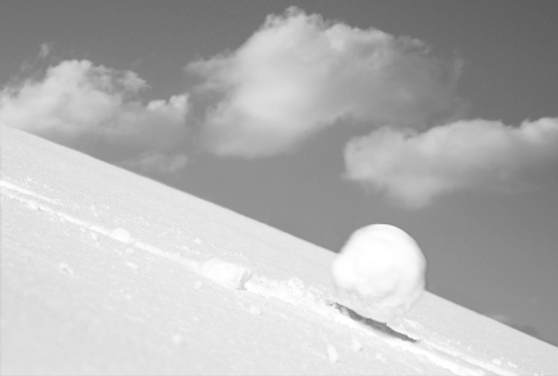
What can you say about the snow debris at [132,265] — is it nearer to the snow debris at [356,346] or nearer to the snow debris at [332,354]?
the snow debris at [332,354]

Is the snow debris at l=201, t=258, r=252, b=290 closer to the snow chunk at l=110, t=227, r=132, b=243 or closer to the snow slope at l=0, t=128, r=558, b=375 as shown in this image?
the snow slope at l=0, t=128, r=558, b=375

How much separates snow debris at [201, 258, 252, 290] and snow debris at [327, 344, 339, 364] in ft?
6.97

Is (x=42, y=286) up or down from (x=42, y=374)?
up

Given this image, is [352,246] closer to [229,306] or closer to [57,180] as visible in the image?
[229,306]

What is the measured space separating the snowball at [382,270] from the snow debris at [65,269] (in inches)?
173

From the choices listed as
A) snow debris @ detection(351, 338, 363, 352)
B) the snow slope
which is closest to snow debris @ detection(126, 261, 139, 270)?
the snow slope

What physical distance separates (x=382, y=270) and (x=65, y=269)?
15.3ft

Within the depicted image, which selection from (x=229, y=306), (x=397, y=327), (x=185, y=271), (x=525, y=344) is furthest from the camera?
(x=525, y=344)

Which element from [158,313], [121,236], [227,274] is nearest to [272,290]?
[227,274]

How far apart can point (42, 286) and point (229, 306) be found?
7.95 feet

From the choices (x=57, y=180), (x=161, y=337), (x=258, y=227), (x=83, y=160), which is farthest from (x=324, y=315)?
(x=83, y=160)

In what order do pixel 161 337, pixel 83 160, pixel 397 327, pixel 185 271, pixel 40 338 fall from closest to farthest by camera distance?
pixel 40 338 < pixel 161 337 < pixel 185 271 < pixel 397 327 < pixel 83 160

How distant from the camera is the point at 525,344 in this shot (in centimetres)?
1848

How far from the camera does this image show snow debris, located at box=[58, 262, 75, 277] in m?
6.50
